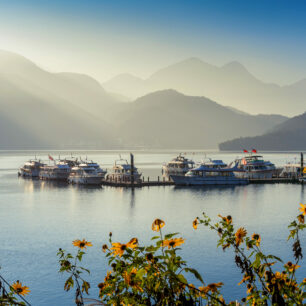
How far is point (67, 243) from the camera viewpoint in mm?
39969

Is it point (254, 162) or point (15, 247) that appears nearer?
point (15, 247)

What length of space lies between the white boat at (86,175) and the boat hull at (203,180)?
1480 cm

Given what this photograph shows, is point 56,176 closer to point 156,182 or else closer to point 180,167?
point 156,182

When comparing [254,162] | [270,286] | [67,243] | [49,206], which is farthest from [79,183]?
[270,286]

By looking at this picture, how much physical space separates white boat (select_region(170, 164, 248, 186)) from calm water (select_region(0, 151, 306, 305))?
2640mm

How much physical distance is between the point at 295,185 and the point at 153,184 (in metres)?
28.4

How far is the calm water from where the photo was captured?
30.2 metres

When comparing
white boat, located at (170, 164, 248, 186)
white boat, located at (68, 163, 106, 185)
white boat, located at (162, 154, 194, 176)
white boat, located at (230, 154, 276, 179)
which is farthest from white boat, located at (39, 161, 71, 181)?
white boat, located at (230, 154, 276, 179)

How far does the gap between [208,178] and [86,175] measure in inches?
956

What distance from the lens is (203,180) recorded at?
88250 millimetres

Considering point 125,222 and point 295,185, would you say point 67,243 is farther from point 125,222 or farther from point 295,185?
point 295,185

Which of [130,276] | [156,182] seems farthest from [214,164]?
[130,276]

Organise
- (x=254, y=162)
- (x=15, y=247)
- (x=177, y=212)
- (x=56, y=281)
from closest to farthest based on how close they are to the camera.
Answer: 1. (x=56, y=281)
2. (x=15, y=247)
3. (x=177, y=212)
4. (x=254, y=162)

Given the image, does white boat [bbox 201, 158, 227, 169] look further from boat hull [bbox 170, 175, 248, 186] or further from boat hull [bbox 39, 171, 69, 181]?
boat hull [bbox 39, 171, 69, 181]
